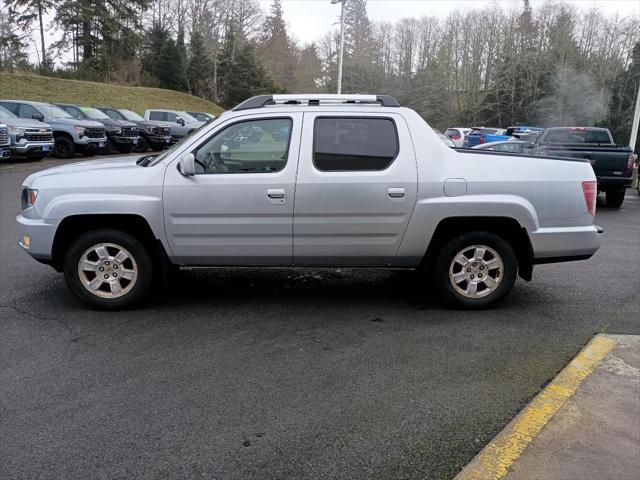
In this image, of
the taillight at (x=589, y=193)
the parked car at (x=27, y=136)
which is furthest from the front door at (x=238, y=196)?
the parked car at (x=27, y=136)

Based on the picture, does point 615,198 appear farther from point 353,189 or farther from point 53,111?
point 53,111

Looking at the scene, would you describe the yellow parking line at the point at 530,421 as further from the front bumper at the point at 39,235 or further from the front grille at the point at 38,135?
the front grille at the point at 38,135

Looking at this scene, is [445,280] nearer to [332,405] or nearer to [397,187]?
[397,187]

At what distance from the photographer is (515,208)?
4.95 meters

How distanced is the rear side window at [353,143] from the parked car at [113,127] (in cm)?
2015

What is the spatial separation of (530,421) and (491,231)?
2.32 meters

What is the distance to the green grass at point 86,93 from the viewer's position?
34.2m

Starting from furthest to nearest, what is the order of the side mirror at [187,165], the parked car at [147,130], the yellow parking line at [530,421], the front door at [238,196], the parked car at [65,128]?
1. the parked car at [147,130]
2. the parked car at [65,128]
3. the front door at [238,196]
4. the side mirror at [187,165]
5. the yellow parking line at [530,421]

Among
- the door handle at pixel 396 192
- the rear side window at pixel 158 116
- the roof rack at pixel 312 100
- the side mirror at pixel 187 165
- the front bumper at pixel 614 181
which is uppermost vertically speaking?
the rear side window at pixel 158 116

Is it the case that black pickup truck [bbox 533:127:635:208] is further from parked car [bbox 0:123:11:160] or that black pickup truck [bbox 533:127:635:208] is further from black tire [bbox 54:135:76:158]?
black tire [bbox 54:135:76:158]

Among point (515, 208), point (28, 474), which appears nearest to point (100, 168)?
point (28, 474)

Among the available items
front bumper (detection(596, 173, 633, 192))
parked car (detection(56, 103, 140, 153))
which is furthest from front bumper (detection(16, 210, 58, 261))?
parked car (detection(56, 103, 140, 153))

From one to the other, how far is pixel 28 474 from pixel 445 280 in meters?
3.64

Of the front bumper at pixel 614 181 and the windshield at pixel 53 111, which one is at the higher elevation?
the windshield at pixel 53 111
